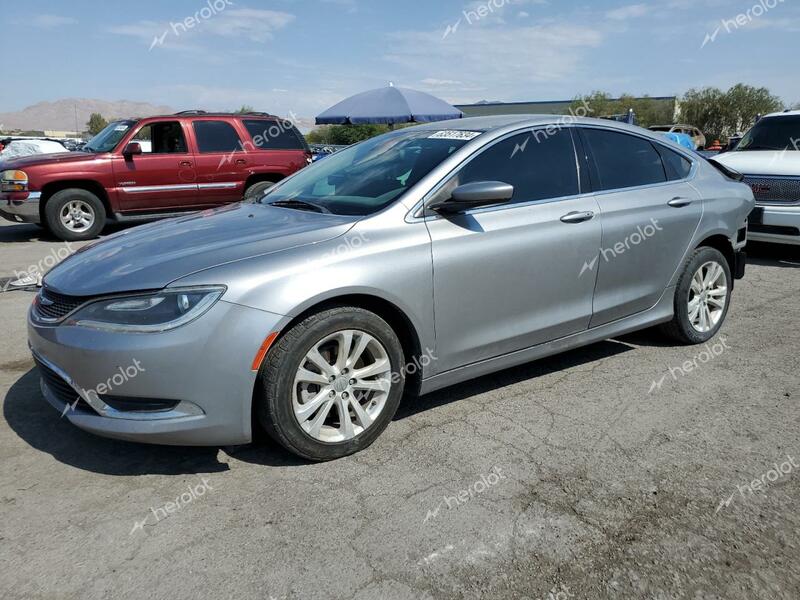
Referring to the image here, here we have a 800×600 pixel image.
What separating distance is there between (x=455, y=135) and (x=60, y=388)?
2.50 meters

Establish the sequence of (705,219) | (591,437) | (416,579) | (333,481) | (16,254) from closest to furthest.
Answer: (416,579) → (333,481) → (591,437) → (705,219) → (16,254)

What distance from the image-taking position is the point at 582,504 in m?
2.75

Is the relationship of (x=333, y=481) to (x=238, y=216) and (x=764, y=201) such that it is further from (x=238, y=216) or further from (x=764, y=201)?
(x=764, y=201)

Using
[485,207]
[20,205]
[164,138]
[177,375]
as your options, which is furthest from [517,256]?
[20,205]

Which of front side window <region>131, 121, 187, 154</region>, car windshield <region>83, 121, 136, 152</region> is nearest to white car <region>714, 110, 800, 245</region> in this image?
front side window <region>131, 121, 187, 154</region>

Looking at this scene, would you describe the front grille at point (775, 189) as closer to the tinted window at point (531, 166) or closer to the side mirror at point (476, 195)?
the tinted window at point (531, 166)

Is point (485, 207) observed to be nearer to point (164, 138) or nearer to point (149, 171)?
point (149, 171)

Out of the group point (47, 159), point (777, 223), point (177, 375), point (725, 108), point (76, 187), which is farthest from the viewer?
point (725, 108)

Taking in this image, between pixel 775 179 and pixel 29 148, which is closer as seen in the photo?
pixel 775 179

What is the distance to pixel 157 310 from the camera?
2725 millimetres

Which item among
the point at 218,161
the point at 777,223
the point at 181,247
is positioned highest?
the point at 218,161

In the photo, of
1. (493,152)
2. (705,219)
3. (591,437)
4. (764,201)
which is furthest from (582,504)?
(764,201)

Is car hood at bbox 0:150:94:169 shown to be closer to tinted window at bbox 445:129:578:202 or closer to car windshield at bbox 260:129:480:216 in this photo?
car windshield at bbox 260:129:480:216

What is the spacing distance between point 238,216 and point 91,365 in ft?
4.19
